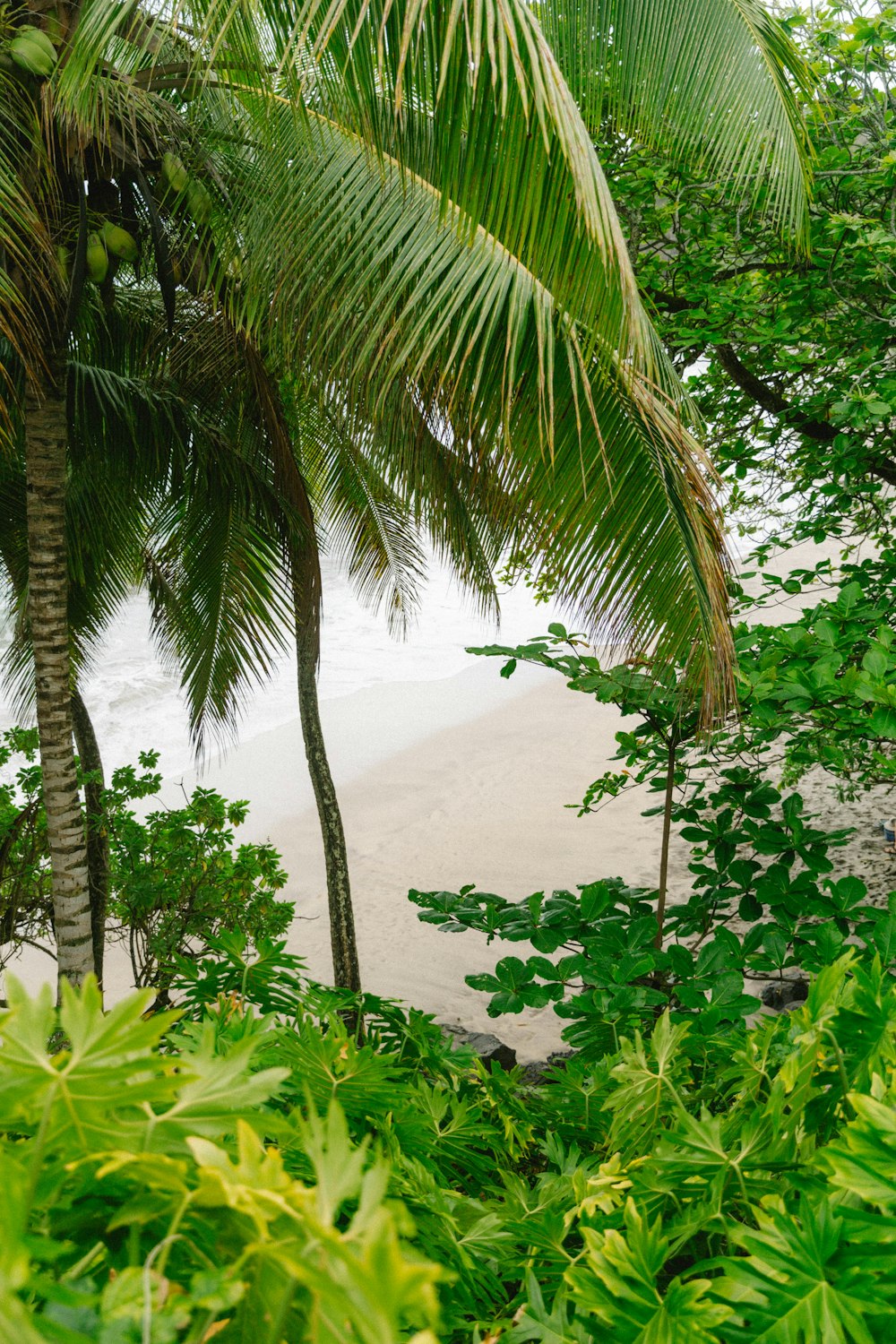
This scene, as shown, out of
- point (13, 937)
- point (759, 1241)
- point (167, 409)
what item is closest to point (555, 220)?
point (759, 1241)

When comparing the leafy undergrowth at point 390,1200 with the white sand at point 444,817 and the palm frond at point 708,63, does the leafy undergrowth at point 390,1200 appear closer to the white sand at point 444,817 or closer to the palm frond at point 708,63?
the palm frond at point 708,63

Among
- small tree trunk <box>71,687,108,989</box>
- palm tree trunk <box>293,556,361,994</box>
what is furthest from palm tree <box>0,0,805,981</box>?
palm tree trunk <box>293,556,361,994</box>

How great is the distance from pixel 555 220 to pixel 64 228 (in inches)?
85.4

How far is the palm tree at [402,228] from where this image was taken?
236cm

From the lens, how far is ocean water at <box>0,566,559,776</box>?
16406 mm

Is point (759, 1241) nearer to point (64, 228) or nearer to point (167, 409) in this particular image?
point (64, 228)

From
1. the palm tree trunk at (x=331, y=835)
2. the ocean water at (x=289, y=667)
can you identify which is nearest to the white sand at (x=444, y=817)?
the palm tree trunk at (x=331, y=835)

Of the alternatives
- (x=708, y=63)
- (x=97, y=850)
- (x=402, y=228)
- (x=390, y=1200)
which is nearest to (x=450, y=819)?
(x=97, y=850)

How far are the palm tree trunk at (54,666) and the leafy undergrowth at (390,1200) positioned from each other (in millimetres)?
2653

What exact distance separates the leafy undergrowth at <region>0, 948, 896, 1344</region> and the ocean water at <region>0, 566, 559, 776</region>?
1251cm

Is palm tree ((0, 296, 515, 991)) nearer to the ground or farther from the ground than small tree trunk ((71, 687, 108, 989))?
farther from the ground

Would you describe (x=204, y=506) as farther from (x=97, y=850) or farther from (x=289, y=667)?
(x=289, y=667)

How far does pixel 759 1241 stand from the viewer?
75cm

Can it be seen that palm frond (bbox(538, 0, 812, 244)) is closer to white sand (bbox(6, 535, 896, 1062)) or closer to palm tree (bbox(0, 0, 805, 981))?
palm tree (bbox(0, 0, 805, 981))
